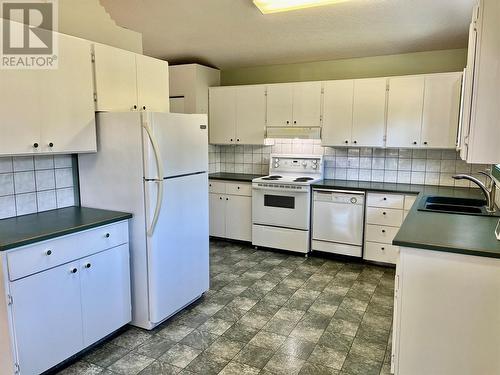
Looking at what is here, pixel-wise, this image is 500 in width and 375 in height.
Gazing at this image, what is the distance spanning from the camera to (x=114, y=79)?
2.86m

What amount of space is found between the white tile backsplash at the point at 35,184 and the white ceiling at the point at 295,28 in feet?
5.62

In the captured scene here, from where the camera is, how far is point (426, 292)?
1984 millimetres

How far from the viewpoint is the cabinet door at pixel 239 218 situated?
15.9 ft

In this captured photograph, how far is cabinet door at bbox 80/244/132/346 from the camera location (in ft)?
8.00

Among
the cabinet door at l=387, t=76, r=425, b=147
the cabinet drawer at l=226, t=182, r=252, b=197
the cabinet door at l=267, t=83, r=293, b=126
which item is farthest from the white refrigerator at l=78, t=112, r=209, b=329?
the cabinet door at l=387, t=76, r=425, b=147

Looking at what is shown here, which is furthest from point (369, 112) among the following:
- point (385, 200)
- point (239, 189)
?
point (239, 189)

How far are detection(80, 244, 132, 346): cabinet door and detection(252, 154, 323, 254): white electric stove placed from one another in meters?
2.19

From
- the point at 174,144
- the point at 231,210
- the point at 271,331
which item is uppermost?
the point at 174,144

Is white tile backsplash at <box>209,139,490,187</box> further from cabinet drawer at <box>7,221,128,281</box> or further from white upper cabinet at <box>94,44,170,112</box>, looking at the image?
cabinet drawer at <box>7,221,128,281</box>

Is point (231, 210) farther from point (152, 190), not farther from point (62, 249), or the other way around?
point (62, 249)

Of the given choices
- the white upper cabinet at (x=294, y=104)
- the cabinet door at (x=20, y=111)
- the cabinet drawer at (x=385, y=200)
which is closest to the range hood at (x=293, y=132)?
the white upper cabinet at (x=294, y=104)

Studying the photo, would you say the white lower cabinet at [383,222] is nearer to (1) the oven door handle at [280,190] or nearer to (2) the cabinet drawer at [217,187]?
(1) the oven door handle at [280,190]

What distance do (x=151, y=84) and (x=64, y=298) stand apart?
1.85 m

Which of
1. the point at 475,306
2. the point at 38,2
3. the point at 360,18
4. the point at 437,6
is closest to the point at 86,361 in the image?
the point at 475,306
